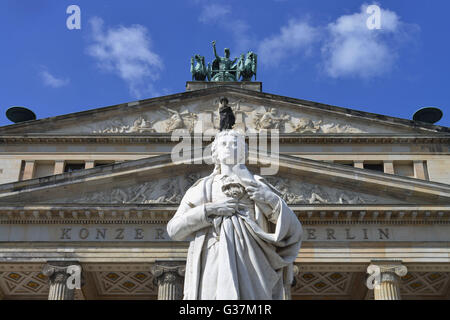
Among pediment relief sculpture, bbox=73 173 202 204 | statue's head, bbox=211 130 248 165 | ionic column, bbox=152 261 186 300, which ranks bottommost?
statue's head, bbox=211 130 248 165

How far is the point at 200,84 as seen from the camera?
40.7 meters

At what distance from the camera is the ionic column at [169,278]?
26594 millimetres

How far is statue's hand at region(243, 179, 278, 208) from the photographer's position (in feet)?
20.2

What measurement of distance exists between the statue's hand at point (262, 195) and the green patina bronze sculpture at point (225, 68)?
35.8 meters

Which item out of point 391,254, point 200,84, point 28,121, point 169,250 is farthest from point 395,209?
point 28,121

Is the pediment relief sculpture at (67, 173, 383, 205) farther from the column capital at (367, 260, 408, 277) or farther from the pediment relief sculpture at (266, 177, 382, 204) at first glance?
the column capital at (367, 260, 408, 277)

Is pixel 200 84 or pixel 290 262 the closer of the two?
pixel 290 262

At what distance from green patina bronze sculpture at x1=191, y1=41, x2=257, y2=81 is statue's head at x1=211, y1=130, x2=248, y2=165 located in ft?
116

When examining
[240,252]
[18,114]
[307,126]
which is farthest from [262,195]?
[18,114]

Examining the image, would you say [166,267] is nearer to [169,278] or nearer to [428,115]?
[169,278]

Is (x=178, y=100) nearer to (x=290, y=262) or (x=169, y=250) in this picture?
(x=169, y=250)

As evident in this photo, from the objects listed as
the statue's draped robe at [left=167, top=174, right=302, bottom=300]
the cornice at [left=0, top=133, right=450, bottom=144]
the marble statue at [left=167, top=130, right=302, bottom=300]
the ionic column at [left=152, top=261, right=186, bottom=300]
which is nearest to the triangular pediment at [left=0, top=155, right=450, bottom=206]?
the ionic column at [left=152, top=261, right=186, bottom=300]

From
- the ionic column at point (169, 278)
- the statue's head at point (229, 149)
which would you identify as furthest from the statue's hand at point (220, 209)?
the ionic column at point (169, 278)
